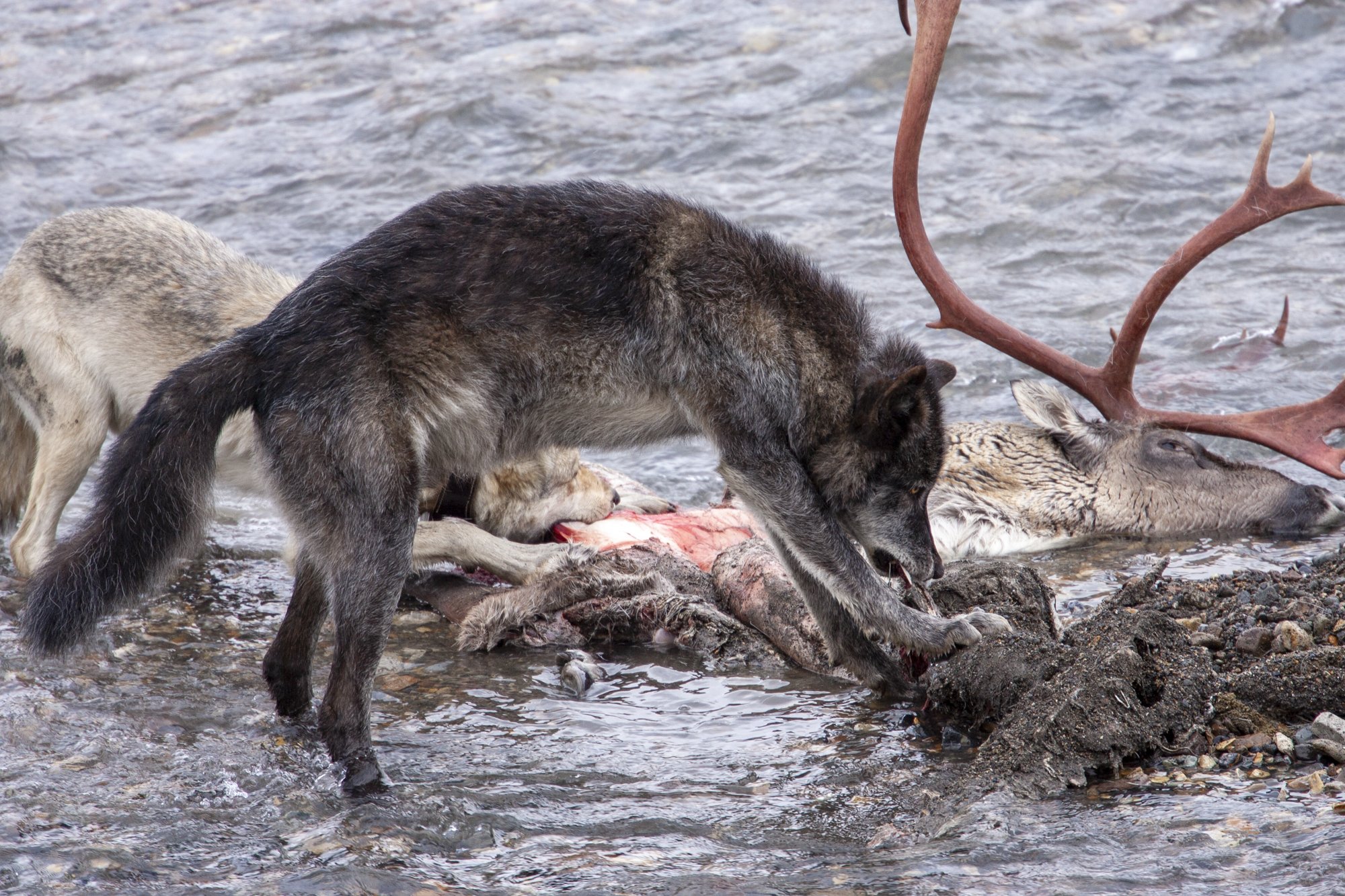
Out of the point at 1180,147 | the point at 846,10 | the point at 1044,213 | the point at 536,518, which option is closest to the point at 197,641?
the point at 536,518

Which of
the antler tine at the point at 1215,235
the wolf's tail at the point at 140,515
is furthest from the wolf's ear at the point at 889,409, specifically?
the antler tine at the point at 1215,235

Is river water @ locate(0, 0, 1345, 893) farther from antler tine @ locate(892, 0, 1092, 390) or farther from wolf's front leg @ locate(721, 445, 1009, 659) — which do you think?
antler tine @ locate(892, 0, 1092, 390)

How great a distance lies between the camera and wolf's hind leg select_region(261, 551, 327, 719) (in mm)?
4750

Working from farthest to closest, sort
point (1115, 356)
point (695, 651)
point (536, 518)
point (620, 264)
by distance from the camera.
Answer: point (1115, 356)
point (536, 518)
point (695, 651)
point (620, 264)

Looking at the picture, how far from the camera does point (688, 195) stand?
7.66 meters

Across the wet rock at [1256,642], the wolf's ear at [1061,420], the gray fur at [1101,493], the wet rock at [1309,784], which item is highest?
the wet rock at [1309,784]

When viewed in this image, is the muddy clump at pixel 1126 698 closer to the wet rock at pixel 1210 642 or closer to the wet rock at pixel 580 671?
the wet rock at pixel 1210 642

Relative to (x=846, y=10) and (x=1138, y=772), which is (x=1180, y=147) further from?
(x=1138, y=772)

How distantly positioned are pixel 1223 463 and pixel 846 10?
33.0 feet

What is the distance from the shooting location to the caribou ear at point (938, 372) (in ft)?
16.0

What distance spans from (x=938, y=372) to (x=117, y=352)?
12.9ft

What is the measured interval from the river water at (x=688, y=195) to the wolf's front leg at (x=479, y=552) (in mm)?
385

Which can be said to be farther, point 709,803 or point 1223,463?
point 1223,463

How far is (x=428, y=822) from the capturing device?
151 inches
